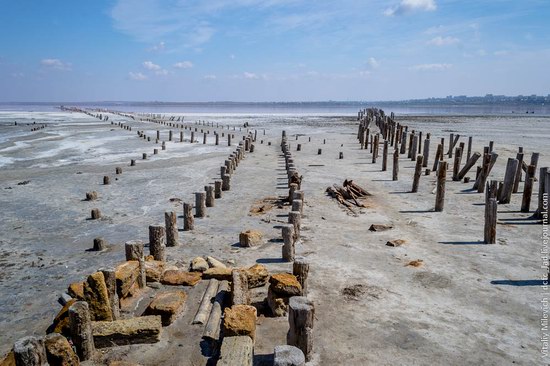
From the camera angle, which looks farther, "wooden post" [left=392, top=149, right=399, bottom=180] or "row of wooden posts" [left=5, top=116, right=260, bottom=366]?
"wooden post" [left=392, top=149, right=399, bottom=180]

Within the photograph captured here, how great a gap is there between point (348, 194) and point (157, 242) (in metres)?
8.97

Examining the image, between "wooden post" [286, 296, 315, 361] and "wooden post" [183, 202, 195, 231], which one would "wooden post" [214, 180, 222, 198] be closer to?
"wooden post" [183, 202, 195, 231]

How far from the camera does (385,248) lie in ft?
37.2

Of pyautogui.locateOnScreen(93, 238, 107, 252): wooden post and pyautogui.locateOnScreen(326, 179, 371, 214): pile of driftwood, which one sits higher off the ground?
pyautogui.locateOnScreen(326, 179, 371, 214): pile of driftwood

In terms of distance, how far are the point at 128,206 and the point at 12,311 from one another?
8.00 metres

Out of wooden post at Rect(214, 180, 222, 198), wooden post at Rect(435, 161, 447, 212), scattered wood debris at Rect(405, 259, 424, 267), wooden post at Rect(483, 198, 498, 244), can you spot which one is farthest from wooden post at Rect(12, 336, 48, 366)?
wooden post at Rect(435, 161, 447, 212)

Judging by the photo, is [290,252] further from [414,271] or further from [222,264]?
[414,271]

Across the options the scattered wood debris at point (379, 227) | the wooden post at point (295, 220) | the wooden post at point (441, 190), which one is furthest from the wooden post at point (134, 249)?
the wooden post at point (441, 190)

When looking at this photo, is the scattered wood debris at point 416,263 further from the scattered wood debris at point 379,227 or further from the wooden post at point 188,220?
the wooden post at point 188,220

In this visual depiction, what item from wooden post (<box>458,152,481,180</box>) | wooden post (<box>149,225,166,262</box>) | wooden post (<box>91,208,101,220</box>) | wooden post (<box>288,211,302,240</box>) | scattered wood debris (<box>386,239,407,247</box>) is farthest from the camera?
wooden post (<box>458,152,481,180</box>)

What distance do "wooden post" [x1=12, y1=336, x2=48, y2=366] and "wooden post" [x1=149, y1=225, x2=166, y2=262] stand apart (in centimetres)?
461

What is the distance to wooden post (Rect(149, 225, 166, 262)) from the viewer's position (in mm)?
→ 10078

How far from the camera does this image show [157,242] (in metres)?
10.2

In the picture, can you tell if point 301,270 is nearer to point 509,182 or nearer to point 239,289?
point 239,289
